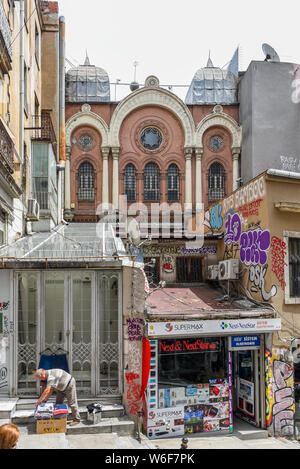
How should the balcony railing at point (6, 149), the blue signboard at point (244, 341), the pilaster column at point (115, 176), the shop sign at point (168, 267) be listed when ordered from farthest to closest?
1. the pilaster column at point (115, 176)
2. the shop sign at point (168, 267)
3. the blue signboard at point (244, 341)
4. the balcony railing at point (6, 149)

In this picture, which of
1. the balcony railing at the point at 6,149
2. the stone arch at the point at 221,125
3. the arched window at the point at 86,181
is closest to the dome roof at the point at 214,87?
the stone arch at the point at 221,125

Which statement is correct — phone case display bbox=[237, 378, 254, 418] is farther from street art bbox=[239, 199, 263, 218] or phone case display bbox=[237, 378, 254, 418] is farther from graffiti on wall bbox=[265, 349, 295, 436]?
street art bbox=[239, 199, 263, 218]

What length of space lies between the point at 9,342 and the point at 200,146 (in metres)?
17.8

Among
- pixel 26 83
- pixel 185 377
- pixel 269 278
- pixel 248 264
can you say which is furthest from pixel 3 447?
pixel 26 83

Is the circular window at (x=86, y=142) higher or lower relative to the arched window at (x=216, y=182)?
higher

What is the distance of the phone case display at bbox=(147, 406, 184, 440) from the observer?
35.4 ft

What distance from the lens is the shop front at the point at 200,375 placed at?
36.2ft

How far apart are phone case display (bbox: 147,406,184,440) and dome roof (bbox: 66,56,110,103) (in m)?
19.3

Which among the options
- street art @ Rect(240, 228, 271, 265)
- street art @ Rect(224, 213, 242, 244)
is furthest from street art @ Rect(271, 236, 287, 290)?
street art @ Rect(224, 213, 242, 244)

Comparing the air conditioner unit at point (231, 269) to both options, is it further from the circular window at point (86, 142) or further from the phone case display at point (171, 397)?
the circular window at point (86, 142)

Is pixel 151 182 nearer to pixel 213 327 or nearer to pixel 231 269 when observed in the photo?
pixel 231 269

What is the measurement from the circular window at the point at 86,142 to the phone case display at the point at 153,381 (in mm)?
16561

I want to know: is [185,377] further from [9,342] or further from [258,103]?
[258,103]

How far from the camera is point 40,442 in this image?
8.73 meters
